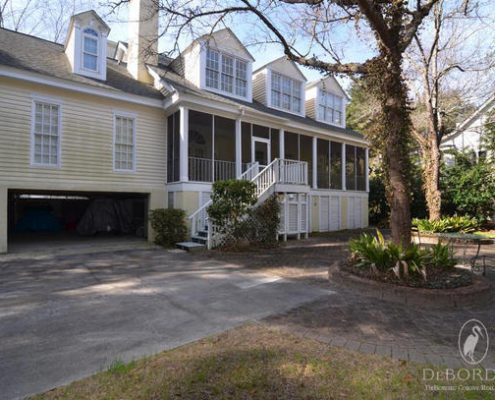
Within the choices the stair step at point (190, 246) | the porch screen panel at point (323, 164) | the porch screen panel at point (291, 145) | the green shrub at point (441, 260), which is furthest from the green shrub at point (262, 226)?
the porch screen panel at point (291, 145)

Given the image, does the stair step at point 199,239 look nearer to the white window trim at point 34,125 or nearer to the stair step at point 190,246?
the stair step at point 190,246

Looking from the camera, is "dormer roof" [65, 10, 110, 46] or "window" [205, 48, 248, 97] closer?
"dormer roof" [65, 10, 110, 46]

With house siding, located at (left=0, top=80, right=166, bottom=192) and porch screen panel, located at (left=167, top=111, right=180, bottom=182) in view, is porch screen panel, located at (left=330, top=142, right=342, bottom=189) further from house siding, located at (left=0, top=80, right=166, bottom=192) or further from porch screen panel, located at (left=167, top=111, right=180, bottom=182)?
house siding, located at (left=0, top=80, right=166, bottom=192)

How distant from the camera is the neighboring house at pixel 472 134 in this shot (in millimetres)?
19328

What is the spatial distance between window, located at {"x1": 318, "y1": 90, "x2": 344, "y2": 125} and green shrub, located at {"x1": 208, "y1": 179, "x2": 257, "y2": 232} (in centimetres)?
1067

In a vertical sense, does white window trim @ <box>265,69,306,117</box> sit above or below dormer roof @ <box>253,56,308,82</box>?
below

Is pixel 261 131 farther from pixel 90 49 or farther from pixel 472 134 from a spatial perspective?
pixel 472 134

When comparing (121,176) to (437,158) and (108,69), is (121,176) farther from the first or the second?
(437,158)

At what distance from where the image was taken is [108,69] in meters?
13.1

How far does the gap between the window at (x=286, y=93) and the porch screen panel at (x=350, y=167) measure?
4.00 metres

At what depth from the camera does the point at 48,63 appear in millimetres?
10984

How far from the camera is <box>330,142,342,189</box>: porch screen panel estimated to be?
17781 mm

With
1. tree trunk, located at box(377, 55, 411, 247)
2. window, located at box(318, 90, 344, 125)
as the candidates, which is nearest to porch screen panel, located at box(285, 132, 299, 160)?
window, located at box(318, 90, 344, 125)

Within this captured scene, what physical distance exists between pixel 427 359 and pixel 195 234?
8796 mm
